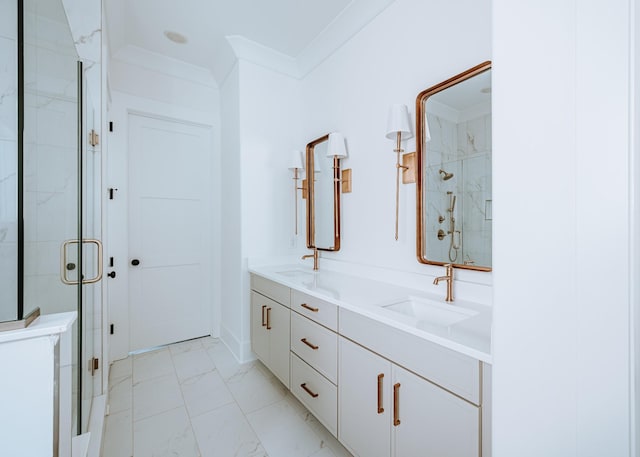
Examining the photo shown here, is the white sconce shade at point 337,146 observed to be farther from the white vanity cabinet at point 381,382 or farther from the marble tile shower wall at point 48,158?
the marble tile shower wall at point 48,158

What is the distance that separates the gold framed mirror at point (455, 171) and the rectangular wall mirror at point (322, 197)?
2.52 ft

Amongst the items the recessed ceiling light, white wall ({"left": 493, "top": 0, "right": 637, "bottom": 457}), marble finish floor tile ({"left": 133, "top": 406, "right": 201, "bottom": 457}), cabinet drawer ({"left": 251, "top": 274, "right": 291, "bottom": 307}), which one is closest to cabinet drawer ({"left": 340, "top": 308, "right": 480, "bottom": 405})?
white wall ({"left": 493, "top": 0, "right": 637, "bottom": 457})

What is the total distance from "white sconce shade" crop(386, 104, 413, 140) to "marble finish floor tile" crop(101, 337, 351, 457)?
179 centimetres

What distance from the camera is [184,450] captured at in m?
1.54

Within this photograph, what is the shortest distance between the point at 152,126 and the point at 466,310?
298 cm

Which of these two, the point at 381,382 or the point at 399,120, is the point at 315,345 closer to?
the point at 381,382

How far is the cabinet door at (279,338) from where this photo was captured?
1.92 meters

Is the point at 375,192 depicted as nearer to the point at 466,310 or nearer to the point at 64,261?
the point at 466,310

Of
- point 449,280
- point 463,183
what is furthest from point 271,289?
point 463,183

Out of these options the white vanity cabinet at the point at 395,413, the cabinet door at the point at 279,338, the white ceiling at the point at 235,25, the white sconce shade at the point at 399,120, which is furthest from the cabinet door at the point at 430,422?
the white ceiling at the point at 235,25

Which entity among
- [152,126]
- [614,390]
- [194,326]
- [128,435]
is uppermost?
[152,126]

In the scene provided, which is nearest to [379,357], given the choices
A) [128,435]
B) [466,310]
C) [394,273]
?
[466,310]

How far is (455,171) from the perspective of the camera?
1493 millimetres

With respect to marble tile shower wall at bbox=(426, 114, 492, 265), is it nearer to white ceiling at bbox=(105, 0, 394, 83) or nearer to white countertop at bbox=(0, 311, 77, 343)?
white ceiling at bbox=(105, 0, 394, 83)
